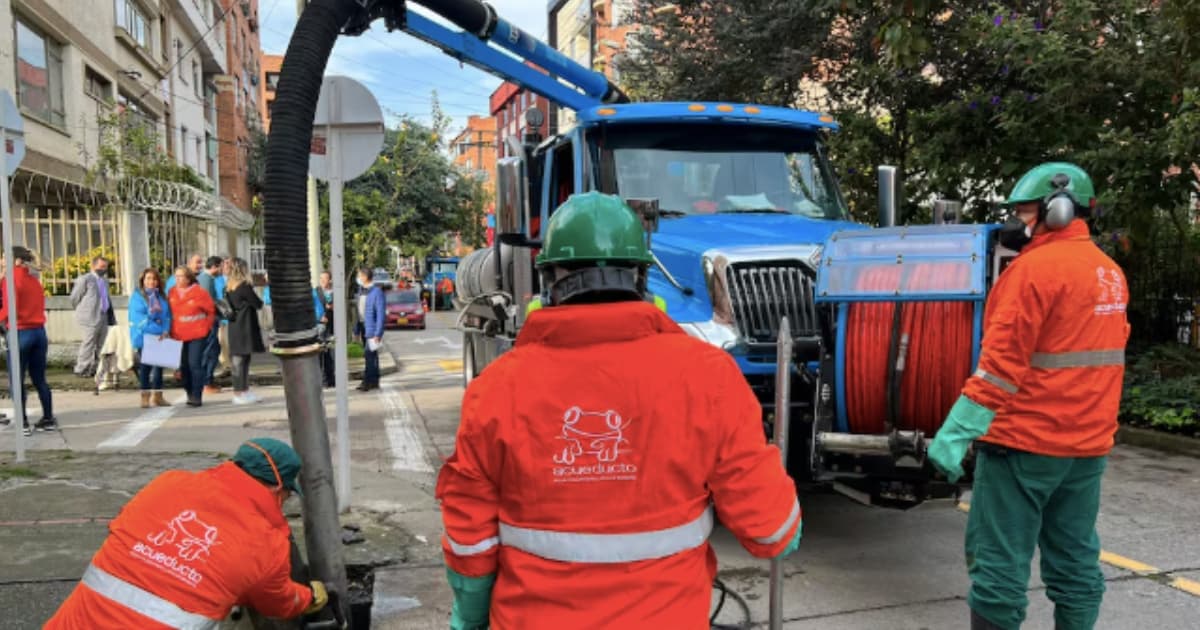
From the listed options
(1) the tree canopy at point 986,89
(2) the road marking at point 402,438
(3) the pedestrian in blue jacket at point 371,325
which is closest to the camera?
(2) the road marking at point 402,438

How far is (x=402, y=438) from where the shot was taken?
8.93 metres

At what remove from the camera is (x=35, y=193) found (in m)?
14.7

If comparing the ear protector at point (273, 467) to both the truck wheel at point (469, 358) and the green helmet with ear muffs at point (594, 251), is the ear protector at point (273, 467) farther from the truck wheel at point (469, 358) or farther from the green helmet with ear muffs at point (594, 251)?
the truck wheel at point (469, 358)

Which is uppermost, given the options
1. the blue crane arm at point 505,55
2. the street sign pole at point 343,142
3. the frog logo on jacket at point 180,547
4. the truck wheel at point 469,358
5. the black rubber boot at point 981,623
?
the blue crane arm at point 505,55

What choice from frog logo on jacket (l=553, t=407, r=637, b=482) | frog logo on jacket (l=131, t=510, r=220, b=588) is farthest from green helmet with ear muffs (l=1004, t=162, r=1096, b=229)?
frog logo on jacket (l=131, t=510, r=220, b=588)

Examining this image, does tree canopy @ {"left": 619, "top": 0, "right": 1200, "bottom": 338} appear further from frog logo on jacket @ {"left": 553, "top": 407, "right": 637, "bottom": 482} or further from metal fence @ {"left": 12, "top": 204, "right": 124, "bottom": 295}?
metal fence @ {"left": 12, "top": 204, "right": 124, "bottom": 295}

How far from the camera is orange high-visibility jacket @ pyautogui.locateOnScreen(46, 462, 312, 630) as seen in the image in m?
2.61

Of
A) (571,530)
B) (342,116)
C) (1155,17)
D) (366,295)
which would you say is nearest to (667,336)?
(571,530)

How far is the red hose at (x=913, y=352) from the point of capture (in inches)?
157

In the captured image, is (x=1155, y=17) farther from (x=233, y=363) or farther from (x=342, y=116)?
(x=233, y=363)

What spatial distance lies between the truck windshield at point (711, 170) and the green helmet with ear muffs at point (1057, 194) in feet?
8.45

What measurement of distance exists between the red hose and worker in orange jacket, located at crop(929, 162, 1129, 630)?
0.56 m

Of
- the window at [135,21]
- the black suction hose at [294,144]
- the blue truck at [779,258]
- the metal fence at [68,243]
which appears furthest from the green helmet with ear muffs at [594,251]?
the window at [135,21]

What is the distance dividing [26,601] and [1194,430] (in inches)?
363
